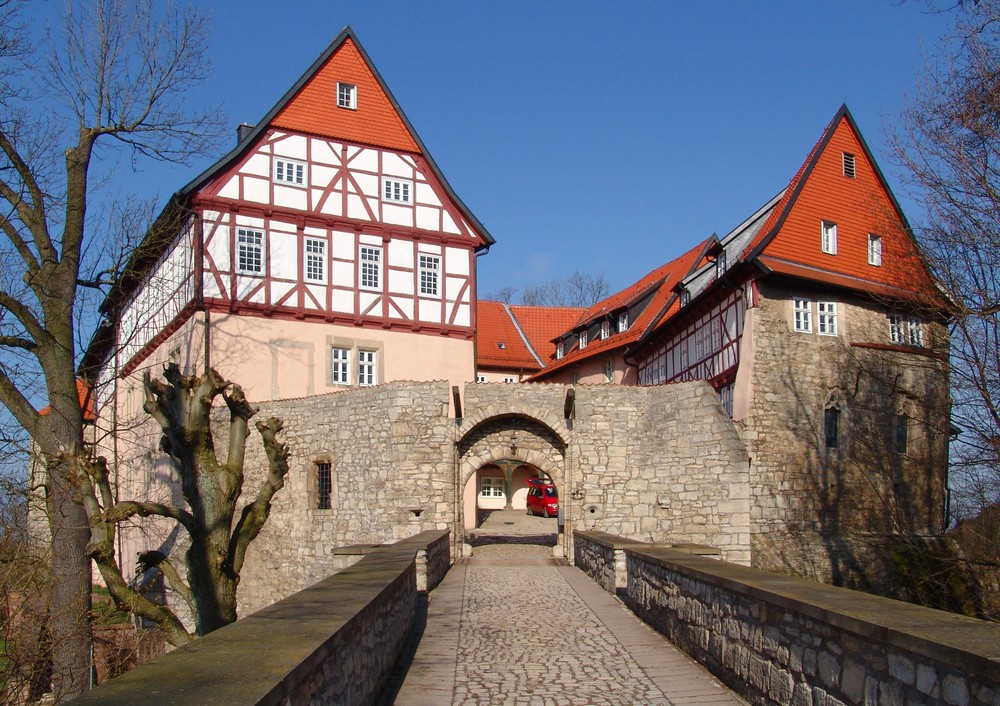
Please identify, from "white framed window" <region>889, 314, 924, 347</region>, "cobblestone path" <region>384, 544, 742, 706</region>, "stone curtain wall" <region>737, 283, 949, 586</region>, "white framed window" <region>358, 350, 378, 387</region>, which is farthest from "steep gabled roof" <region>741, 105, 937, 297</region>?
"cobblestone path" <region>384, 544, 742, 706</region>

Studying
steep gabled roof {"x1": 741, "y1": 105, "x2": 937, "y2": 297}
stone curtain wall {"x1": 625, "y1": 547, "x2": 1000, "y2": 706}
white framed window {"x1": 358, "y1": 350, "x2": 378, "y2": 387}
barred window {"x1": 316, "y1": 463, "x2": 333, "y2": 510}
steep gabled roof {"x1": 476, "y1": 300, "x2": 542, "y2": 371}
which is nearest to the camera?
stone curtain wall {"x1": 625, "y1": 547, "x2": 1000, "y2": 706}

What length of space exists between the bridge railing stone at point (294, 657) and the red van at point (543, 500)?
1041 inches

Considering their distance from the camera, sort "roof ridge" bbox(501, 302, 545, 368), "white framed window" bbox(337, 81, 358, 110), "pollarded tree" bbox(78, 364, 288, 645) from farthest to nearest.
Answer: "roof ridge" bbox(501, 302, 545, 368) < "white framed window" bbox(337, 81, 358, 110) < "pollarded tree" bbox(78, 364, 288, 645)

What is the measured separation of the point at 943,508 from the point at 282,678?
25.4m

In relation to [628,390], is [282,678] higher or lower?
lower

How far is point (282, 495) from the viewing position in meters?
21.9

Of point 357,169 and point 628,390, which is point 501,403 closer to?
point 628,390

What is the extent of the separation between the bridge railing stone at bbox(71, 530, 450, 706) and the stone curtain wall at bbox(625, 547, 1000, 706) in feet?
8.27

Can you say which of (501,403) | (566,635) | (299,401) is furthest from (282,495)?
(566,635)

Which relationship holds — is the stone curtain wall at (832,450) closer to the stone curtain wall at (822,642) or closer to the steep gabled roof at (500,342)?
the stone curtain wall at (822,642)

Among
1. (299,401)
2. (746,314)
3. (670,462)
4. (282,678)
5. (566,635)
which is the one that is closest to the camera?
(282,678)

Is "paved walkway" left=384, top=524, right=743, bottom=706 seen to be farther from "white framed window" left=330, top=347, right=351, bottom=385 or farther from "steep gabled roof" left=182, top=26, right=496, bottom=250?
"steep gabled roof" left=182, top=26, right=496, bottom=250

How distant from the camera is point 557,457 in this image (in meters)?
20.6

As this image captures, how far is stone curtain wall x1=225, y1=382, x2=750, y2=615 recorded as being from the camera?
65.1ft
